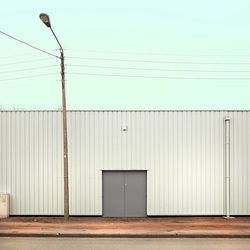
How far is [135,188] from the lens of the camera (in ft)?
73.6

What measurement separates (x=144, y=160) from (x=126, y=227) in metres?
4.38

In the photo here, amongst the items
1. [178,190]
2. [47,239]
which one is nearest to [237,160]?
[178,190]

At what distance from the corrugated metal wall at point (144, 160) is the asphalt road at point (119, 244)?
571 cm

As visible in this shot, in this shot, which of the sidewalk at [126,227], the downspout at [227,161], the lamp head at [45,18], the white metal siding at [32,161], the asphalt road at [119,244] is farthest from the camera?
the white metal siding at [32,161]

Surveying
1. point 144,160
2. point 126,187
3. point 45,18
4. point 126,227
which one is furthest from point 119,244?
point 45,18

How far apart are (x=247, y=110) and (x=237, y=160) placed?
246cm

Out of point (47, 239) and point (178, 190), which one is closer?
point (47, 239)

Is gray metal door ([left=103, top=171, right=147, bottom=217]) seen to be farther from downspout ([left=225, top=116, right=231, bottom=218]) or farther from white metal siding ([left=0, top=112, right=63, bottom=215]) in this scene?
downspout ([left=225, top=116, right=231, bottom=218])

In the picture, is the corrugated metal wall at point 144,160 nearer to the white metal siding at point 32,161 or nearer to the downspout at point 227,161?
the white metal siding at point 32,161

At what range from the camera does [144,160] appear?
22344 millimetres

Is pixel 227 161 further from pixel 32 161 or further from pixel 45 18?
pixel 45 18

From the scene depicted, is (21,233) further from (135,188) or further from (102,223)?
(135,188)

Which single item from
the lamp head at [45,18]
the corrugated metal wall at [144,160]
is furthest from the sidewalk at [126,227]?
the lamp head at [45,18]

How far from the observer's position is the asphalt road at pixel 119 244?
14523 mm
